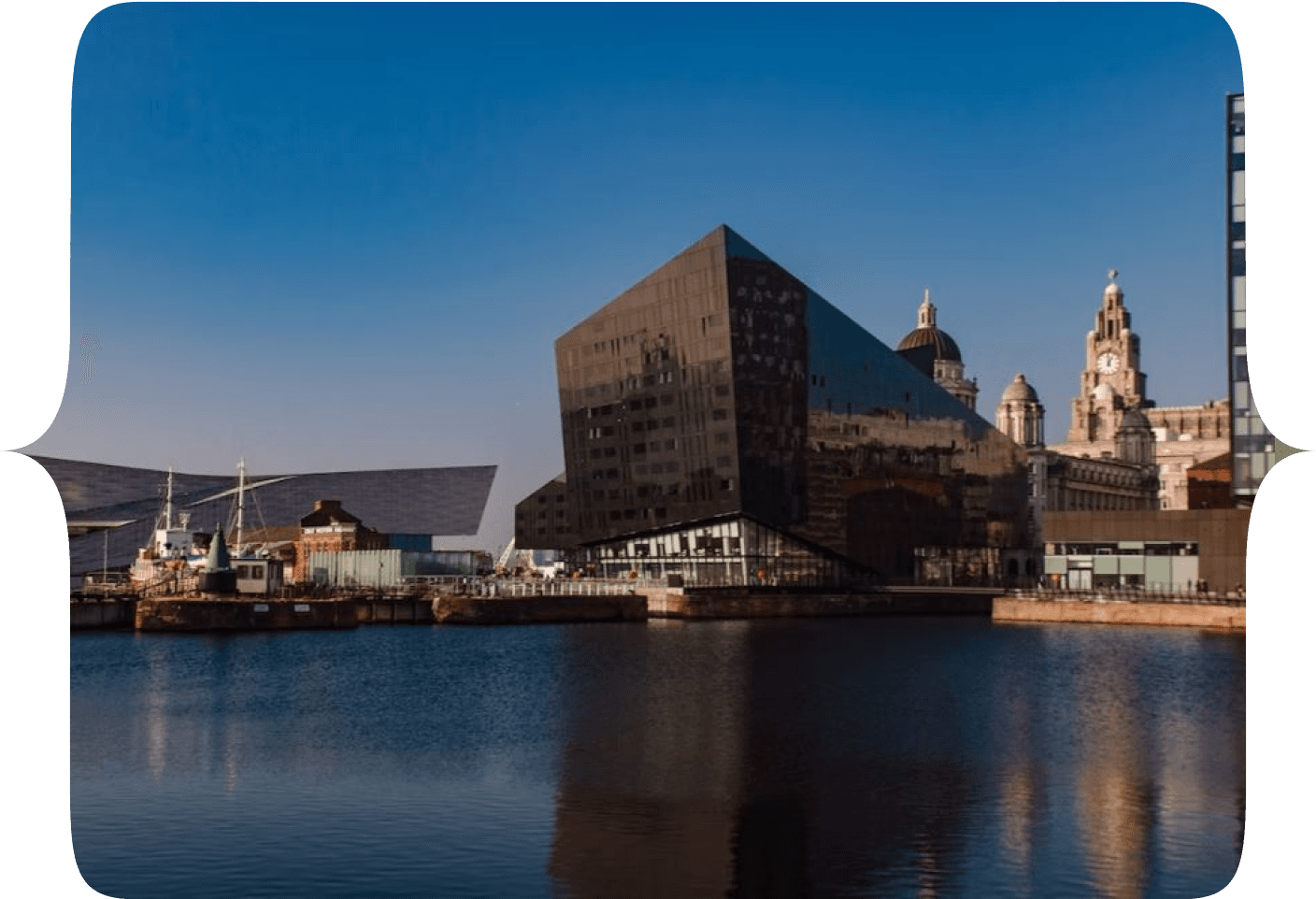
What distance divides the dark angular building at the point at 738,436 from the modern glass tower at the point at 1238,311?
2538 inches

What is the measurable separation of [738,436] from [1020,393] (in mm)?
85114

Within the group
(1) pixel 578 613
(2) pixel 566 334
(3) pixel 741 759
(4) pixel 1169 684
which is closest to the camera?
(3) pixel 741 759

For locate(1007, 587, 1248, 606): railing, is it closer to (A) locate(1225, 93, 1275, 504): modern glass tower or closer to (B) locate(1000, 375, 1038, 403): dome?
(A) locate(1225, 93, 1275, 504): modern glass tower

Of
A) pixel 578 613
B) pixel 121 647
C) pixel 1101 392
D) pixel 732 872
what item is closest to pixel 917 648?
pixel 578 613

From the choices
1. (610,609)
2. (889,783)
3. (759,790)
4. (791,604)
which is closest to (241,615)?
(610,609)

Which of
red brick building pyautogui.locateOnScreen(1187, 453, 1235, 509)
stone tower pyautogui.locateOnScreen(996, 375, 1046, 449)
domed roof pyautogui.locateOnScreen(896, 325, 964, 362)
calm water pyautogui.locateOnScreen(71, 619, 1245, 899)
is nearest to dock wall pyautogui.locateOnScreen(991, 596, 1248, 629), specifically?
red brick building pyautogui.locateOnScreen(1187, 453, 1235, 509)

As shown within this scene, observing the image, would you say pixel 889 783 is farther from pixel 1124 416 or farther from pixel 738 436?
pixel 1124 416

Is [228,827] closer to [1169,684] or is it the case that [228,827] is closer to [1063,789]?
[1063,789]

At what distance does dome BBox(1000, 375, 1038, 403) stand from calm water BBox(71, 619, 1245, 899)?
116264 mm

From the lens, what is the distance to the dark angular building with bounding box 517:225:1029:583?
89688 millimetres

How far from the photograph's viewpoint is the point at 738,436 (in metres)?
88.8

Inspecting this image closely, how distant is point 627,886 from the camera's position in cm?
1984

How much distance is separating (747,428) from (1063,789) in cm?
6352

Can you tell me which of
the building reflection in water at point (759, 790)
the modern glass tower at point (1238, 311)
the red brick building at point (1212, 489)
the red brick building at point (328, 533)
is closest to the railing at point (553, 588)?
the red brick building at point (328, 533)
